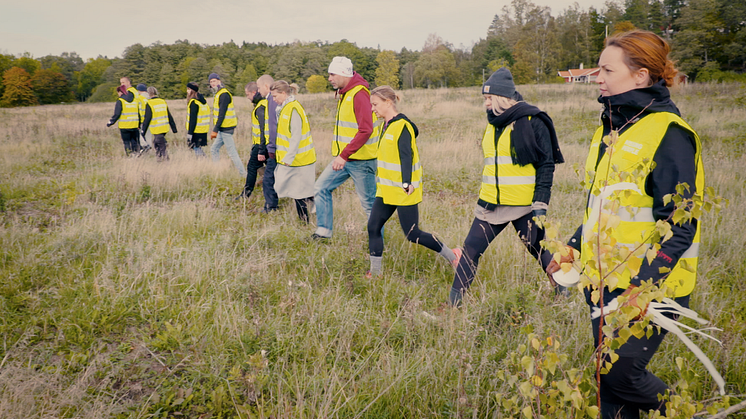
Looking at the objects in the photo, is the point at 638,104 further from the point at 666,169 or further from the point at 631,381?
the point at 631,381

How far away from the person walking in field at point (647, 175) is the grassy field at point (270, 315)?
286 mm

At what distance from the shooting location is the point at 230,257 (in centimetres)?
455

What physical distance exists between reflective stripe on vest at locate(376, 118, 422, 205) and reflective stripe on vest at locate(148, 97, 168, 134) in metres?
8.47

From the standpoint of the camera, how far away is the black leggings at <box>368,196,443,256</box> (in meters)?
4.26

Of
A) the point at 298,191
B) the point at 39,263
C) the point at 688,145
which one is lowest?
the point at 39,263

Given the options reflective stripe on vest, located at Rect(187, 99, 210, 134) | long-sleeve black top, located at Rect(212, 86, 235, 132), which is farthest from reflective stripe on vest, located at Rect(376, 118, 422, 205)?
reflective stripe on vest, located at Rect(187, 99, 210, 134)

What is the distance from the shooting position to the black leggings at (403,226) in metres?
4.26

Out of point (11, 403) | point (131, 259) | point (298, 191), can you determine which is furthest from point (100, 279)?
point (298, 191)

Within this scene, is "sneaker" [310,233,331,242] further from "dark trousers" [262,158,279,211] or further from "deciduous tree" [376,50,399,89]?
"deciduous tree" [376,50,399,89]

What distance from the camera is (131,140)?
1166 centimetres

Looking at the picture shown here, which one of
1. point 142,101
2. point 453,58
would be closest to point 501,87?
point 142,101

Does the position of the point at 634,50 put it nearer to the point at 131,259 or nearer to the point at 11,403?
the point at 11,403

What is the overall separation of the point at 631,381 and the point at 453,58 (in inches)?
3121

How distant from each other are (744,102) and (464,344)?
20199 millimetres
